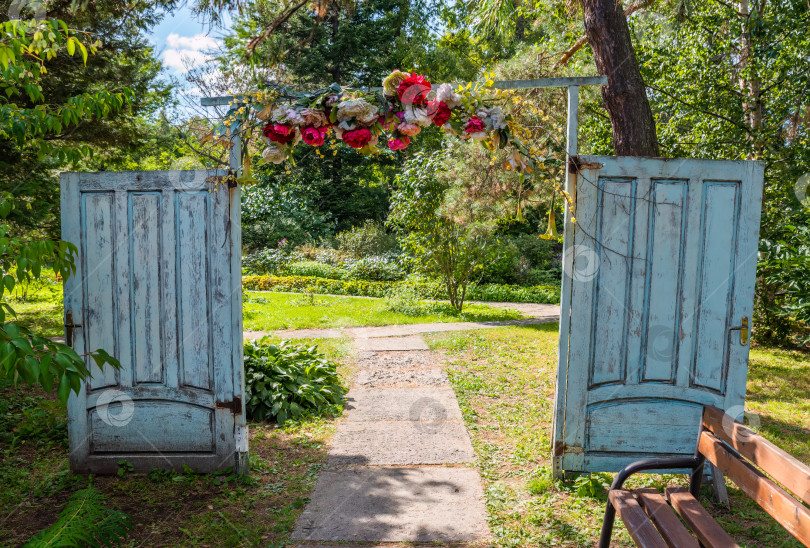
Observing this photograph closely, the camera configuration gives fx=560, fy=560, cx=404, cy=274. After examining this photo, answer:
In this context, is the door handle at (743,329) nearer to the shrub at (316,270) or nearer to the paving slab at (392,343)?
the paving slab at (392,343)

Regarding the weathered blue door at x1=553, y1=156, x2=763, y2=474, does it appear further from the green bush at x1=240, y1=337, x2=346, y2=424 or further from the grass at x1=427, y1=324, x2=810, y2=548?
the green bush at x1=240, y1=337, x2=346, y2=424

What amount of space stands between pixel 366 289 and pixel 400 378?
7.40 meters

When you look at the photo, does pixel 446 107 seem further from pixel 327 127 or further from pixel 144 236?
pixel 144 236

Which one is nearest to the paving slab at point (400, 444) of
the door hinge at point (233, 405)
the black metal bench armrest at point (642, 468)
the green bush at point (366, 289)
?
the door hinge at point (233, 405)

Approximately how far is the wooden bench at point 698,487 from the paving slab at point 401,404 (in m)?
2.52

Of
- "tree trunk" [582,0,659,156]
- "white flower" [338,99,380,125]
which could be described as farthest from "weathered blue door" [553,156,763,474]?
"tree trunk" [582,0,659,156]

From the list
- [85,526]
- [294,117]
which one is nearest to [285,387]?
[85,526]

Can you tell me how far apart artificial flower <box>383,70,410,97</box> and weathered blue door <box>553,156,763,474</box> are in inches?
48.9

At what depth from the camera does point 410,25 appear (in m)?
24.3

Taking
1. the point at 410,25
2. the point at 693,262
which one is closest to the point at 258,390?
the point at 693,262

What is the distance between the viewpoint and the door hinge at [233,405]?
3.74 m

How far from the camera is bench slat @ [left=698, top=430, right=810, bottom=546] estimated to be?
1.76 m

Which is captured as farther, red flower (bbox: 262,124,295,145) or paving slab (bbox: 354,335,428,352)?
paving slab (bbox: 354,335,428,352)

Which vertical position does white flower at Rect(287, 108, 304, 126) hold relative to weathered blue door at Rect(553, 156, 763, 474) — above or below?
above
